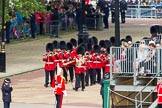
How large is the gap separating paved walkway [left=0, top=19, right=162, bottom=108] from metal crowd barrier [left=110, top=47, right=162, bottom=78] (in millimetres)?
2365

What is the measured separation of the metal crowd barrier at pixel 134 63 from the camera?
23.3 metres

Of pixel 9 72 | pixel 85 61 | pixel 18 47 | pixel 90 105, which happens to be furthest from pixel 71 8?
pixel 90 105

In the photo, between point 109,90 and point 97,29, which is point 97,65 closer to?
point 109,90

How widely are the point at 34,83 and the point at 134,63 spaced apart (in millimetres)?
8113

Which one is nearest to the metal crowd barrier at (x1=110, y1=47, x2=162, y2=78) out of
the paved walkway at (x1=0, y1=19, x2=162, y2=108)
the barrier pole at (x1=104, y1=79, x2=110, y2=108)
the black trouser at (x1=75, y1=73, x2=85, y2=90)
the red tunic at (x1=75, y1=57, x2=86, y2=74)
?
the barrier pole at (x1=104, y1=79, x2=110, y2=108)

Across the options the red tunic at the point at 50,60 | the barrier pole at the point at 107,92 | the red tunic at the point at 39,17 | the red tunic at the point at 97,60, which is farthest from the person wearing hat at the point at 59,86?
the red tunic at the point at 39,17

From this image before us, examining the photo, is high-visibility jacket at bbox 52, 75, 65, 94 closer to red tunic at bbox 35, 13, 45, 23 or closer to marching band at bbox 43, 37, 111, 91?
marching band at bbox 43, 37, 111, 91

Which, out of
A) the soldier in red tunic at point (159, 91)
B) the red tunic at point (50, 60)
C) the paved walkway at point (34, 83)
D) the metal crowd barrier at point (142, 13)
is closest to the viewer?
the soldier in red tunic at point (159, 91)

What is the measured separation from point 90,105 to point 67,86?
4.14 m

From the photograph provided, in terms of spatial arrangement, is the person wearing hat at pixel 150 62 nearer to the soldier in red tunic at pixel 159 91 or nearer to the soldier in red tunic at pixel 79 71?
the soldier in red tunic at pixel 159 91

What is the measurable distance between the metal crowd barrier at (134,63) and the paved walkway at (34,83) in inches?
93.1

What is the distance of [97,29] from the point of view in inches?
2055

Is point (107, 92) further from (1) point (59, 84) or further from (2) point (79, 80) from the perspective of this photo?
(2) point (79, 80)

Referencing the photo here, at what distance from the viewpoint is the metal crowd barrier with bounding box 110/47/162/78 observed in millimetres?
23337
